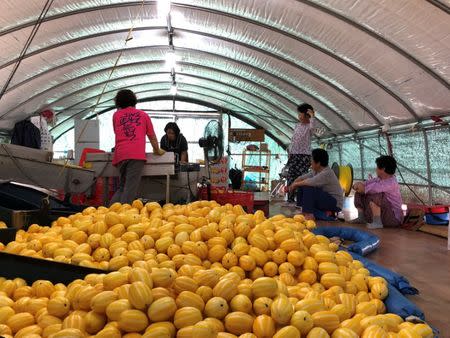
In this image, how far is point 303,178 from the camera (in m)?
6.12

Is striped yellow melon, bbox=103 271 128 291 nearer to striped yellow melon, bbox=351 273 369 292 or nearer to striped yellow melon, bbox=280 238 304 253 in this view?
striped yellow melon, bbox=280 238 304 253

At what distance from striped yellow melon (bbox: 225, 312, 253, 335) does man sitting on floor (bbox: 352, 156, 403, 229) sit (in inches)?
176

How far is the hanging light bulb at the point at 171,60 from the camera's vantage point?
11.2 m

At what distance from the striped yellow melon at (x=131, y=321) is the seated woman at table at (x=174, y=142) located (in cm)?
484

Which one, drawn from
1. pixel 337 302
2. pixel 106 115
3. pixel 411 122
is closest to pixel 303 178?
pixel 411 122

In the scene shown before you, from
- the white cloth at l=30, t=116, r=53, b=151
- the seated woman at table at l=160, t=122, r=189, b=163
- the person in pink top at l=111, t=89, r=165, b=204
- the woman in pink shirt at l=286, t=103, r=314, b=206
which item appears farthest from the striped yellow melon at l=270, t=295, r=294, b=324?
the white cloth at l=30, t=116, r=53, b=151

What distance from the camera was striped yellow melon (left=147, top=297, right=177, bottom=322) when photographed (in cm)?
143

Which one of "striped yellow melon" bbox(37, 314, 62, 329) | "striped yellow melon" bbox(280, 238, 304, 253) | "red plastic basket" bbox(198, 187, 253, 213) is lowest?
"striped yellow melon" bbox(37, 314, 62, 329)

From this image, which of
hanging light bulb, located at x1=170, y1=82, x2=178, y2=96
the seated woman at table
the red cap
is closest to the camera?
the seated woman at table

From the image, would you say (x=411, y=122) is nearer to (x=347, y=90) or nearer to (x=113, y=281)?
(x=347, y=90)

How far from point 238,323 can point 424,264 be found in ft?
8.69

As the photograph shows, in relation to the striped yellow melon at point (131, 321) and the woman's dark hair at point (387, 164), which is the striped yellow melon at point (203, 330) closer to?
the striped yellow melon at point (131, 321)

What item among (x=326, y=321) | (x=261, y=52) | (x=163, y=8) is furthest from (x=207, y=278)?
(x=261, y=52)

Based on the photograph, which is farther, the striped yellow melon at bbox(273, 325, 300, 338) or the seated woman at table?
the seated woman at table
